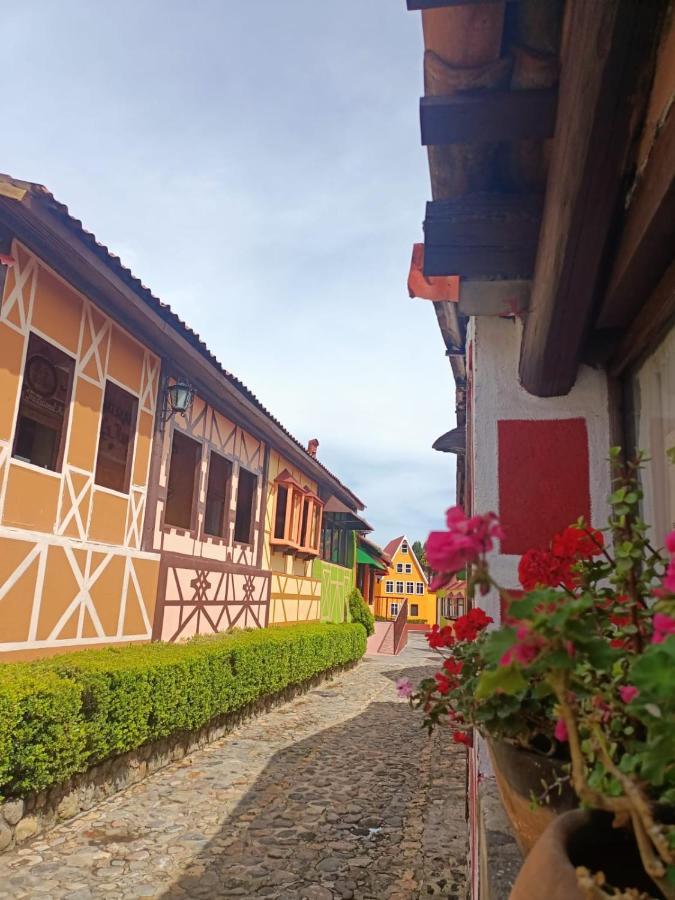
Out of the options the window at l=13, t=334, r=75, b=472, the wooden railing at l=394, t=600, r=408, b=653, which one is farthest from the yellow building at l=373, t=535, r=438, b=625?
the window at l=13, t=334, r=75, b=472

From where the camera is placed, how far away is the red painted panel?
2.42 meters

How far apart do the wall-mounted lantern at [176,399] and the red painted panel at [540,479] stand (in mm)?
5641

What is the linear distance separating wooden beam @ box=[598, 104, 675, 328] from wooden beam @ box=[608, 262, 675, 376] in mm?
24

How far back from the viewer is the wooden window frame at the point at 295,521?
11.7m

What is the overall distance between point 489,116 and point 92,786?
5.58m

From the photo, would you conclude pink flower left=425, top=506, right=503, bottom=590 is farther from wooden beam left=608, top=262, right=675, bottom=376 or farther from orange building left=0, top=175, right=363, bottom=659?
orange building left=0, top=175, right=363, bottom=659

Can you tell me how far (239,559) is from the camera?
32.8 feet

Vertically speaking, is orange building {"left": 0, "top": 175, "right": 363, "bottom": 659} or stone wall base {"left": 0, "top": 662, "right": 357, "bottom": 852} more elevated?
orange building {"left": 0, "top": 175, "right": 363, "bottom": 659}

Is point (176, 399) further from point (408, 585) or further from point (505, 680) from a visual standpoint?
point (408, 585)

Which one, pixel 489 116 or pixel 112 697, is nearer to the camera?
pixel 489 116

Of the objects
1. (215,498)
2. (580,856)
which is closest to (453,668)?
(580,856)

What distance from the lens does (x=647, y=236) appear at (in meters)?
1.35

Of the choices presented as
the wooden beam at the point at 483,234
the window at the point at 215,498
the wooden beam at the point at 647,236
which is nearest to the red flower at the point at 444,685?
the wooden beam at the point at 647,236

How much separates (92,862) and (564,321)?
4400 millimetres
